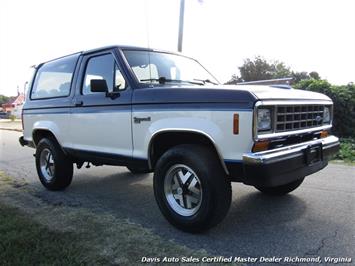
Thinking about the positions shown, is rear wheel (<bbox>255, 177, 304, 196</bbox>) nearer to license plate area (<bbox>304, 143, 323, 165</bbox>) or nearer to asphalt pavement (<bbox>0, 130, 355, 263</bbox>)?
asphalt pavement (<bbox>0, 130, 355, 263</bbox>)

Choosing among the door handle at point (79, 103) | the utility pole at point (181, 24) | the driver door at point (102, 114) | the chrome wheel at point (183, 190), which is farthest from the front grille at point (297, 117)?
the utility pole at point (181, 24)

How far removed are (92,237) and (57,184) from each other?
2.34 metres

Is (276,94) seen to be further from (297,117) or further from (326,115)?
(326,115)

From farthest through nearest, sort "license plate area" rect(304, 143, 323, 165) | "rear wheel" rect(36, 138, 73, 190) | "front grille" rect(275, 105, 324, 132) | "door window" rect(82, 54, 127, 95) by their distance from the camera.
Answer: "rear wheel" rect(36, 138, 73, 190) → "door window" rect(82, 54, 127, 95) → "license plate area" rect(304, 143, 323, 165) → "front grille" rect(275, 105, 324, 132)

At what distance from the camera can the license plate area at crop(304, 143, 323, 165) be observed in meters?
3.92

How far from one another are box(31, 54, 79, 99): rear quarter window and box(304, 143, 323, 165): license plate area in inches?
137

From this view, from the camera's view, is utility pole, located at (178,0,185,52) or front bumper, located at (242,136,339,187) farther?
utility pole, located at (178,0,185,52)

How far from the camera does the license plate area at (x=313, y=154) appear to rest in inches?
154

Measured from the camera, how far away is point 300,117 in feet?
13.5

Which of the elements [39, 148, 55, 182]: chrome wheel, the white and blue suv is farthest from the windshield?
[39, 148, 55, 182]: chrome wheel

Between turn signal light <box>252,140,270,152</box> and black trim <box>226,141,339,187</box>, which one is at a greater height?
turn signal light <box>252,140,270,152</box>

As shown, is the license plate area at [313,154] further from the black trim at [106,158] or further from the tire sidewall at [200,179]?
the black trim at [106,158]

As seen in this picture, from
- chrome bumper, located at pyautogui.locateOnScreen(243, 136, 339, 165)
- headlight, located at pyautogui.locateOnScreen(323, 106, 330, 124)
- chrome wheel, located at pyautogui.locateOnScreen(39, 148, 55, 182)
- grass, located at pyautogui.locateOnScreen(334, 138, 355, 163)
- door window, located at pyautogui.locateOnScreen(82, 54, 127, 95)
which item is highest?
door window, located at pyautogui.locateOnScreen(82, 54, 127, 95)

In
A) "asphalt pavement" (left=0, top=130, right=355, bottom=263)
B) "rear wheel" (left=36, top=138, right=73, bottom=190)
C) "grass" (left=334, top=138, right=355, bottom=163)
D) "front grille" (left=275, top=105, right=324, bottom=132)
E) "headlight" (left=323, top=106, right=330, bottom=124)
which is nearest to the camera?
"asphalt pavement" (left=0, top=130, right=355, bottom=263)
